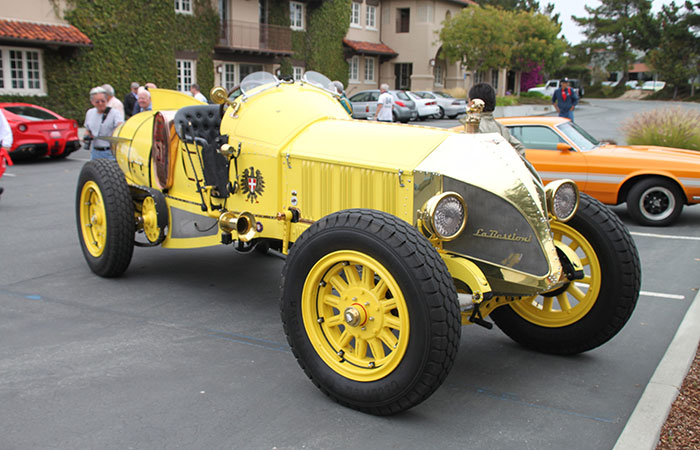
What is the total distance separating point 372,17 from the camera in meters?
41.8


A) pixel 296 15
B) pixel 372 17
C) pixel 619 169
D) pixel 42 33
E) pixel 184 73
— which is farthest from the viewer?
pixel 372 17

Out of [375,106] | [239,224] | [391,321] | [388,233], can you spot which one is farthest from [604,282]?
[375,106]

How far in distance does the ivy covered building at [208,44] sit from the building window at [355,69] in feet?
0.21

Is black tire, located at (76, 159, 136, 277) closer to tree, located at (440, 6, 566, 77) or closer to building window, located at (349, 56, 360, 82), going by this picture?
building window, located at (349, 56, 360, 82)

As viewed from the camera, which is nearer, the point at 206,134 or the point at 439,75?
the point at 206,134

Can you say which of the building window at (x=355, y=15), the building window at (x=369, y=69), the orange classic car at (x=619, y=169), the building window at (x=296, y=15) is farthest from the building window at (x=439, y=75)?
the orange classic car at (x=619, y=169)

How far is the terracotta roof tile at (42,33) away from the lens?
20672mm

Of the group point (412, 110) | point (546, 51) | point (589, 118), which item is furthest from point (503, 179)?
point (546, 51)

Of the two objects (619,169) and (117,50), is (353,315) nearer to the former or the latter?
(619,169)

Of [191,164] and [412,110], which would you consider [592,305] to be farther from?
[412,110]

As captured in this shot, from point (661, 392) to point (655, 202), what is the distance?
6.05 meters

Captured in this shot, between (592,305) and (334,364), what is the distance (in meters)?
1.87

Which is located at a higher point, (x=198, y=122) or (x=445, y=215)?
(x=198, y=122)

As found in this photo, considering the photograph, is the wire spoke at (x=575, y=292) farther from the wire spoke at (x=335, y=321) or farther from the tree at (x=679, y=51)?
the tree at (x=679, y=51)
